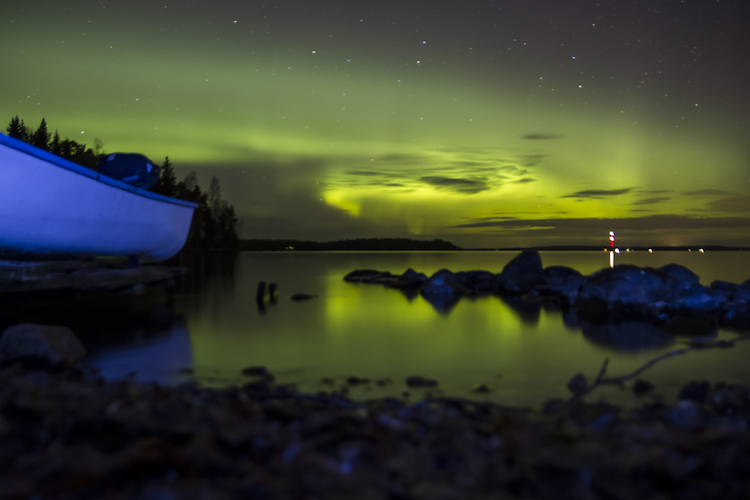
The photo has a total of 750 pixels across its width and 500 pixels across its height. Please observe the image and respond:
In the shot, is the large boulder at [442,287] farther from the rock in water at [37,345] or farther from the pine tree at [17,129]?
the pine tree at [17,129]

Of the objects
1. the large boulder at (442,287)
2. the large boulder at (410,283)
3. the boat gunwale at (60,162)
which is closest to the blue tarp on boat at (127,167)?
the boat gunwale at (60,162)

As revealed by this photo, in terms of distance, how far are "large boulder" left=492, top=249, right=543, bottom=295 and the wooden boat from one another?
8588mm

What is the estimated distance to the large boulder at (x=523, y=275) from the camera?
12.2 meters

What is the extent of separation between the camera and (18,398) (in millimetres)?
2371

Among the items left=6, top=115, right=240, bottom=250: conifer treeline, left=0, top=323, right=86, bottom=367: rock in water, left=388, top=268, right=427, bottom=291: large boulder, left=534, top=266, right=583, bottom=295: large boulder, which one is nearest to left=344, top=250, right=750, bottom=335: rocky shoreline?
left=534, top=266, right=583, bottom=295: large boulder

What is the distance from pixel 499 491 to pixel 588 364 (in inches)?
132

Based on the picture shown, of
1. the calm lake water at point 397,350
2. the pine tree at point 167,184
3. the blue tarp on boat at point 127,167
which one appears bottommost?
the calm lake water at point 397,350

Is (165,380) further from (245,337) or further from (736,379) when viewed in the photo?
(736,379)

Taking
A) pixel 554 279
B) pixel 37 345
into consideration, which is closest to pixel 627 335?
pixel 554 279

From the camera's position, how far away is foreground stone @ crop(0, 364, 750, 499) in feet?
5.58

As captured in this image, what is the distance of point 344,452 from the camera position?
2.04m

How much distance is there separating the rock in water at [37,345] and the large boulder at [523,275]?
10.1 metres

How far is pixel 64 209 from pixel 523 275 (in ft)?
32.8

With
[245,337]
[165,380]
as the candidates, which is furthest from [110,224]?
[165,380]
